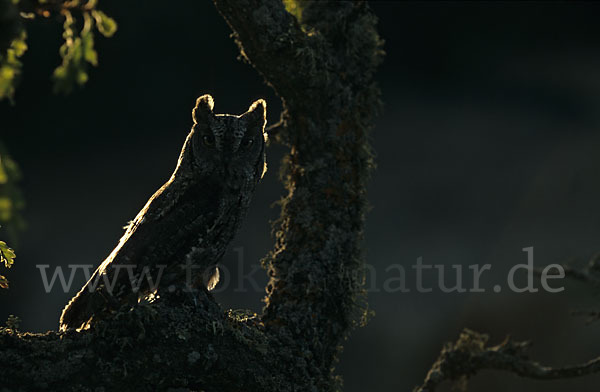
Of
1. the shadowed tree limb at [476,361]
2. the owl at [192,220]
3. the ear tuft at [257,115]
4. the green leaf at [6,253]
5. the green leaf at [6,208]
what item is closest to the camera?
the green leaf at [6,208]

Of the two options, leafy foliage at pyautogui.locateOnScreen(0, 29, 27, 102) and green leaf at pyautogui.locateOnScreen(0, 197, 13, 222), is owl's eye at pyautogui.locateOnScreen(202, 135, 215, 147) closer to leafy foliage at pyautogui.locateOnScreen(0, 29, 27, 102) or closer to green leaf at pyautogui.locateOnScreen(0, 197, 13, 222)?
leafy foliage at pyautogui.locateOnScreen(0, 29, 27, 102)

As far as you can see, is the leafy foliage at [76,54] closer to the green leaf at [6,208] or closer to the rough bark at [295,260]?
the green leaf at [6,208]

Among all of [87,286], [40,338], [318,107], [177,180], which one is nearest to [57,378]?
[40,338]

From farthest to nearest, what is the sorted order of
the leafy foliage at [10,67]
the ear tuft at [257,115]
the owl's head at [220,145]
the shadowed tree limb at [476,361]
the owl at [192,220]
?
the shadowed tree limb at [476,361] < the ear tuft at [257,115] < the owl's head at [220,145] < the owl at [192,220] < the leafy foliage at [10,67]

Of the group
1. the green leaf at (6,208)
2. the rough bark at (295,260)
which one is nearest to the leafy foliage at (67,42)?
the green leaf at (6,208)

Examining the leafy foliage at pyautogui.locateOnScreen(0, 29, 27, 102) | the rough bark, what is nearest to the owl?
the rough bark

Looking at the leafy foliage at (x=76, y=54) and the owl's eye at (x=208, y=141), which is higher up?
the leafy foliage at (x=76, y=54)

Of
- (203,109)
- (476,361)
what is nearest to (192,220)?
(203,109)
